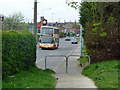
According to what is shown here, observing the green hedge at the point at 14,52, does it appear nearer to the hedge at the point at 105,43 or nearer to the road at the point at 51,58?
the hedge at the point at 105,43

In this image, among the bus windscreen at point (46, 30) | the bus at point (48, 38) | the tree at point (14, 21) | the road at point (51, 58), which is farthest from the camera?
the bus at point (48, 38)

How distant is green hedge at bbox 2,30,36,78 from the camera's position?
31.5ft

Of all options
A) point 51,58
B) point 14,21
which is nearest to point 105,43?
point 51,58

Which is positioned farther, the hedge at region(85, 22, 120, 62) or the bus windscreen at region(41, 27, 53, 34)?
the bus windscreen at region(41, 27, 53, 34)

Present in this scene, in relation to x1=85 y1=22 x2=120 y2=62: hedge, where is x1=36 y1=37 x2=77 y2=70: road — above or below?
below

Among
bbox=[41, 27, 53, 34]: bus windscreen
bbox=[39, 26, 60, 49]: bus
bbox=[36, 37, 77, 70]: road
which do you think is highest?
bbox=[41, 27, 53, 34]: bus windscreen

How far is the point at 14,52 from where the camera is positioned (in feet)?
35.9

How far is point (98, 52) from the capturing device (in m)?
15.2

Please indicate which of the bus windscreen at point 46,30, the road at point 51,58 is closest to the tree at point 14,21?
the road at point 51,58

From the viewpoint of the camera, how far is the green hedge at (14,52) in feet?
31.5

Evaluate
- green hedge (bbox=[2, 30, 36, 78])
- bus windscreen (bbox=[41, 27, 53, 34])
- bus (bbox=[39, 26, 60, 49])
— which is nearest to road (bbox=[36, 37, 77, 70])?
bus (bbox=[39, 26, 60, 49])

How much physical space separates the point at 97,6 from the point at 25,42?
5.38 m

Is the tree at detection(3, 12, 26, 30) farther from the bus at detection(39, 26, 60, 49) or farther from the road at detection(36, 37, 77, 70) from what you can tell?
the bus at detection(39, 26, 60, 49)

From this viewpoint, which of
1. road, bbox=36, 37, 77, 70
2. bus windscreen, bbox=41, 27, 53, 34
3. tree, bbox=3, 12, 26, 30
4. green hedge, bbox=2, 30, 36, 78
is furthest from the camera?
bus windscreen, bbox=41, 27, 53, 34
